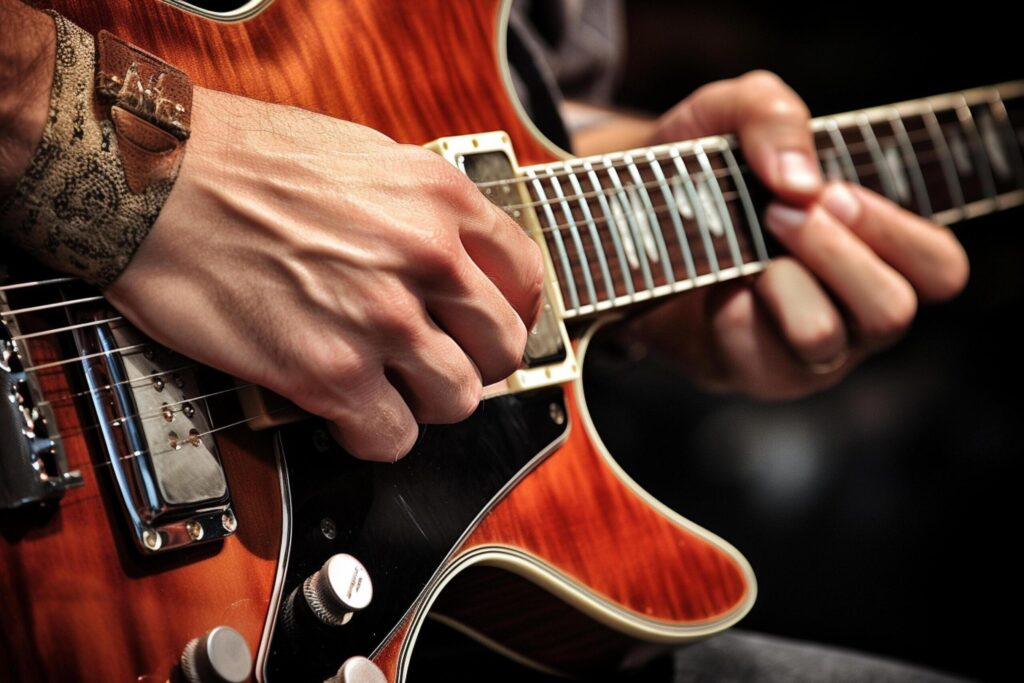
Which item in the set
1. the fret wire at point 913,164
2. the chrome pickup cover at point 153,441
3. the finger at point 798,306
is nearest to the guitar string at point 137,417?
the chrome pickup cover at point 153,441

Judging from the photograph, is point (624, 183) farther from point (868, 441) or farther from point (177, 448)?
point (868, 441)

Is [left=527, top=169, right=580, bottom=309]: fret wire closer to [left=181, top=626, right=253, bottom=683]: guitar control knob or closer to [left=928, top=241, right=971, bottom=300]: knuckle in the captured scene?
[left=181, top=626, right=253, bottom=683]: guitar control knob

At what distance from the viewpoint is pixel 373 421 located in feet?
1.73

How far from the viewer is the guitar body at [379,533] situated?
0.49 metres

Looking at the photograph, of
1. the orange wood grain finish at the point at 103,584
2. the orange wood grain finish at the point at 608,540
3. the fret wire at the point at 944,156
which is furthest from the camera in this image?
the fret wire at the point at 944,156

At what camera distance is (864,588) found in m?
1.83

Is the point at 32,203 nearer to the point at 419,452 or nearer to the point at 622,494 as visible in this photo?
the point at 419,452

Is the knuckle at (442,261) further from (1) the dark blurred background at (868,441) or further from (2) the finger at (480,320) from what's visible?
(1) the dark blurred background at (868,441)

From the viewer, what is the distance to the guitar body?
1.62 feet

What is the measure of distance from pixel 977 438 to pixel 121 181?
6.34 feet

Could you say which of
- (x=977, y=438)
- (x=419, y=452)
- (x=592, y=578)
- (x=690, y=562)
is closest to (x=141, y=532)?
(x=419, y=452)

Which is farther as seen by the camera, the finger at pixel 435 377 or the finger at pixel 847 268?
the finger at pixel 847 268

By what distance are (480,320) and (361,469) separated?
0.46ft

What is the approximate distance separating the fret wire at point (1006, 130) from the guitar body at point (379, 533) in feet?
2.47
